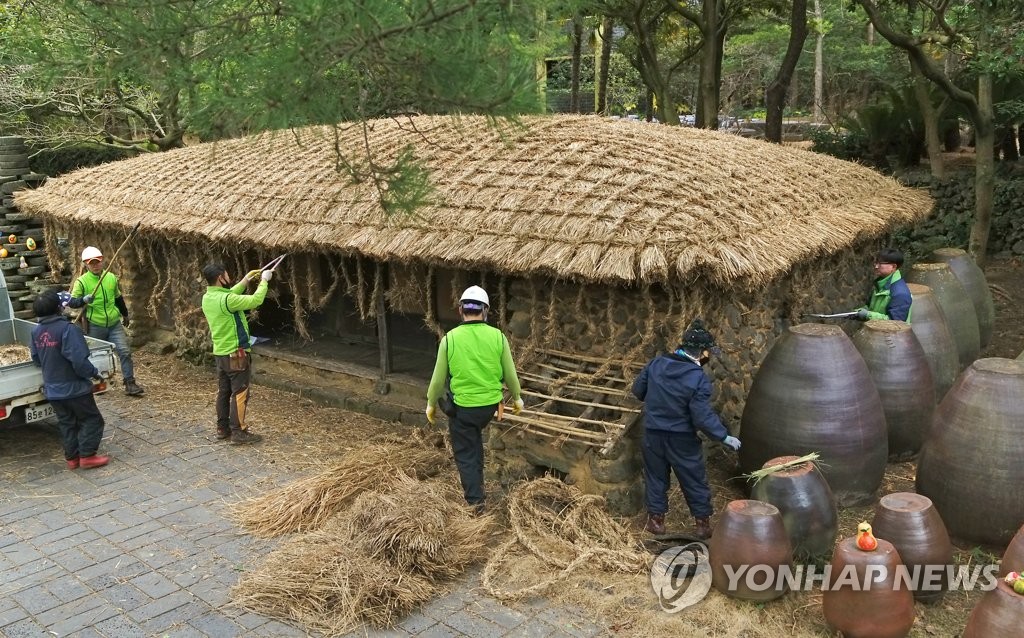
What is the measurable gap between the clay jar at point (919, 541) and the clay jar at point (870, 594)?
35 centimetres

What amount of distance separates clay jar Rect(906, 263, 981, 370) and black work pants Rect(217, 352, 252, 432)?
7.25 metres

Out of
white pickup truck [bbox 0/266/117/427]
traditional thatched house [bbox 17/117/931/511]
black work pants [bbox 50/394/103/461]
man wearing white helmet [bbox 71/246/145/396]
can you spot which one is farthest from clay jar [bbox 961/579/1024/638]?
man wearing white helmet [bbox 71/246/145/396]

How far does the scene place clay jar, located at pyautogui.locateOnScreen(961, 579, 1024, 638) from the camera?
161 inches

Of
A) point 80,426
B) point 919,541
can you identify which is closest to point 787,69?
point 919,541

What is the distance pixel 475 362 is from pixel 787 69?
10173 mm

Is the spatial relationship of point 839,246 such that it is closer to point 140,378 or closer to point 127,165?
point 140,378

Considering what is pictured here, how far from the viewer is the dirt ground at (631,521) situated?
16.6ft

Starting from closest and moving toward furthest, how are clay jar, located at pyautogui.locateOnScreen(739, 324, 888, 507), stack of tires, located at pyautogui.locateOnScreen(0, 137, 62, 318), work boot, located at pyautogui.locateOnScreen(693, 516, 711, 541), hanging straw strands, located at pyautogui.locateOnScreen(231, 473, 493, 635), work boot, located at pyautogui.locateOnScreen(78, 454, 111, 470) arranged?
hanging straw strands, located at pyautogui.locateOnScreen(231, 473, 493, 635), work boot, located at pyautogui.locateOnScreen(693, 516, 711, 541), clay jar, located at pyautogui.locateOnScreen(739, 324, 888, 507), work boot, located at pyautogui.locateOnScreen(78, 454, 111, 470), stack of tires, located at pyautogui.locateOnScreen(0, 137, 62, 318)

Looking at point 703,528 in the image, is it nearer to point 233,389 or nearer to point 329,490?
point 329,490

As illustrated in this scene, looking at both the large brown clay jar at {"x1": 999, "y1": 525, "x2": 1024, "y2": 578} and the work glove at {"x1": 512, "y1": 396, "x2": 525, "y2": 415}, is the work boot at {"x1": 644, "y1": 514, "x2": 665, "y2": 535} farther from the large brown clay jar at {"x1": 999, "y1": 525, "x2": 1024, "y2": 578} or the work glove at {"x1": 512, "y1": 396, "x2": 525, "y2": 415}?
the large brown clay jar at {"x1": 999, "y1": 525, "x2": 1024, "y2": 578}

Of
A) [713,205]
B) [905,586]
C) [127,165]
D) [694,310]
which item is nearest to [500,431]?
[694,310]

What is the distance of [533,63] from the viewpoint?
19.4ft

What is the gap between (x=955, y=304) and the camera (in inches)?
363

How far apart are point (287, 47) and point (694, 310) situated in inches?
140
